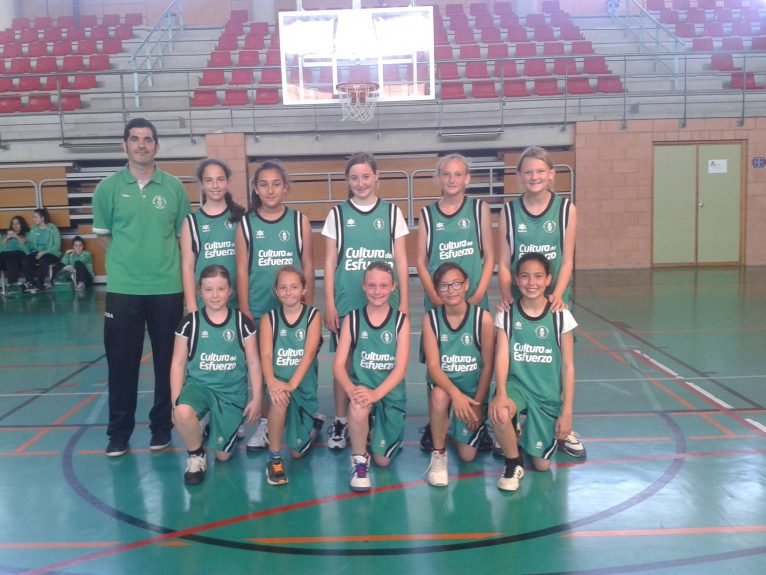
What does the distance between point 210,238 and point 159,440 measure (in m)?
1.11

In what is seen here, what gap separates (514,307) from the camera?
3293mm

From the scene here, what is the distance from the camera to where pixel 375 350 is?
3.33 metres

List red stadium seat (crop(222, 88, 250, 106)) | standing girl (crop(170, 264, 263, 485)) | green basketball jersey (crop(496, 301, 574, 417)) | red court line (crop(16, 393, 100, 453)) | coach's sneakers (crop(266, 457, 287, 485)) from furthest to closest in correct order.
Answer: red stadium seat (crop(222, 88, 250, 106)), red court line (crop(16, 393, 100, 453)), standing girl (crop(170, 264, 263, 485)), green basketball jersey (crop(496, 301, 574, 417)), coach's sneakers (crop(266, 457, 287, 485))

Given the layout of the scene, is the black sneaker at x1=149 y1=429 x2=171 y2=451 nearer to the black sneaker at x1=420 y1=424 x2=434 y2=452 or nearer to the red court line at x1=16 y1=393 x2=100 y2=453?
the red court line at x1=16 y1=393 x2=100 y2=453

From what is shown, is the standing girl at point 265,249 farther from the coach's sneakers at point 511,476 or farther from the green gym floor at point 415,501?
the coach's sneakers at point 511,476

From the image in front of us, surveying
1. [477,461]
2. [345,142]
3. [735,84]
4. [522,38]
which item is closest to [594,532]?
[477,461]

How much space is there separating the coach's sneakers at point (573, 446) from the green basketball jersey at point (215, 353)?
1.64 metres

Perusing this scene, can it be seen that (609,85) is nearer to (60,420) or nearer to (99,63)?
(99,63)

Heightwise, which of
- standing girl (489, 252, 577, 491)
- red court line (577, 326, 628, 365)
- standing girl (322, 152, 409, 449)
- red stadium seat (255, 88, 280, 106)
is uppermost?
red stadium seat (255, 88, 280, 106)

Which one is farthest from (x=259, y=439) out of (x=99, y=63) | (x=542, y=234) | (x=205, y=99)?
(x=99, y=63)

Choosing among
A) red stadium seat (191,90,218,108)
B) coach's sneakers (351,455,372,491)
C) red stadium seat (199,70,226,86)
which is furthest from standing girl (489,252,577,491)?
red stadium seat (199,70,226,86)

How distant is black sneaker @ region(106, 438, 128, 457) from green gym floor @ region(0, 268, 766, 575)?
55mm

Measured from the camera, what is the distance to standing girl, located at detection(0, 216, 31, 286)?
10.5m

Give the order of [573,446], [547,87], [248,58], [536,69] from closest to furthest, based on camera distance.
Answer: [573,446]
[547,87]
[536,69]
[248,58]
